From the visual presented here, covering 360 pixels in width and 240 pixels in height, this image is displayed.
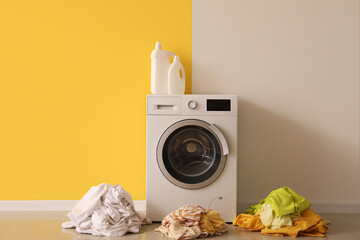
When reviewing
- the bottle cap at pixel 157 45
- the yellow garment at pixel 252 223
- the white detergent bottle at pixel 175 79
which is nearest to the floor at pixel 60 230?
the yellow garment at pixel 252 223

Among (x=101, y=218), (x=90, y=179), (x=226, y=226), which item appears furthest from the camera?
(x=90, y=179)

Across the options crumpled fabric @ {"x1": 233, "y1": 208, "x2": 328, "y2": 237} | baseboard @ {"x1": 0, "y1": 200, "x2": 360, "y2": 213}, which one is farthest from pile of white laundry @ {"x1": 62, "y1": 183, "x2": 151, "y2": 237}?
crumpled fabric @ {"x1": 233, "y1": 208, "x2": 328, "y2": 237}

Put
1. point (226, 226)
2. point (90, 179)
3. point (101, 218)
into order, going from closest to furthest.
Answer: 1. point (101, 218)
2. point (226, 226)
3. point (90, 179)

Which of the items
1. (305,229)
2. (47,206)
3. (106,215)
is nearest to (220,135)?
(305,229)

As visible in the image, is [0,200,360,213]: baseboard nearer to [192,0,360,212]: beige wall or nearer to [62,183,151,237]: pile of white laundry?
[192,0,360,212]: beige wall

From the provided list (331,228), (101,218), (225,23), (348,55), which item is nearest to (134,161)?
(101,218)

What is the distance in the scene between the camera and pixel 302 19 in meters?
3.66

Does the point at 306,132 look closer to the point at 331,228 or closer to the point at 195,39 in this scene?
the point at 331,228

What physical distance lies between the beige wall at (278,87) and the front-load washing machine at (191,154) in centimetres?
47

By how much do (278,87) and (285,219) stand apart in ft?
3.87

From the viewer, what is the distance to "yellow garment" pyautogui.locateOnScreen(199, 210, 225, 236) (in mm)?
2861

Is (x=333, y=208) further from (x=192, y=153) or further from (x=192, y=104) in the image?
(x=192, y=104)

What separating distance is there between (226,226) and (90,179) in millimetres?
1217

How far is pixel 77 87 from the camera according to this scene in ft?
12.0
